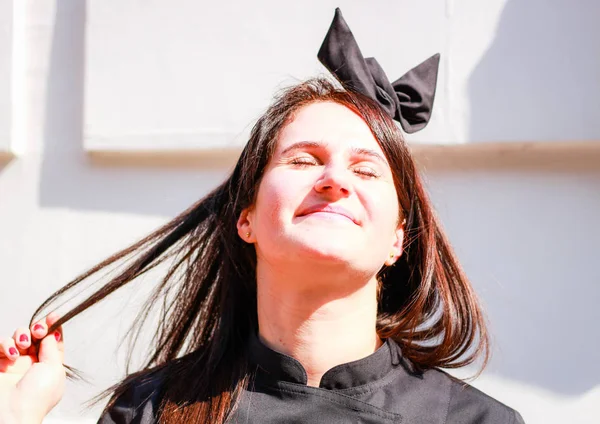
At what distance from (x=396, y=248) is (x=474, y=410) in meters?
0.47

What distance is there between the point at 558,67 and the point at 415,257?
980mm

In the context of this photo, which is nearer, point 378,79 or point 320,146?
point 320,146

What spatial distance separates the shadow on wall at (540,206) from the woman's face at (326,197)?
839mm

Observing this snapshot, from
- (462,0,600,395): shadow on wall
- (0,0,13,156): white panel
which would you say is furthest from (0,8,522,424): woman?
(0,0,13,156): white panel

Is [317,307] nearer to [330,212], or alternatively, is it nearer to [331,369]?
[331,369]

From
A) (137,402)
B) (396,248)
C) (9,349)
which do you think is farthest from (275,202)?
(9,349)

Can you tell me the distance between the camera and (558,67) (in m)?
3.01

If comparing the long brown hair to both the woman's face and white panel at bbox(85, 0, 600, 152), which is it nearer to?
the woman's face

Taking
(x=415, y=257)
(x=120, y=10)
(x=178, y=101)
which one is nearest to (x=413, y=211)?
(x=415, y=257)

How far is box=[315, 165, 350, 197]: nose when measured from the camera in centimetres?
210

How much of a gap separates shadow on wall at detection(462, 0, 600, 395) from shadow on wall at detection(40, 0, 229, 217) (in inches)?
39.6

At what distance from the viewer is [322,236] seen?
2.06 meters

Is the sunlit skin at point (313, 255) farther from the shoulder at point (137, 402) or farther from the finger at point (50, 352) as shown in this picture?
the shoulder at point (137, 402)

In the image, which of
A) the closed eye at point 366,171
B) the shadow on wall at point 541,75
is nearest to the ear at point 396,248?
the closed eye at point 366,171
